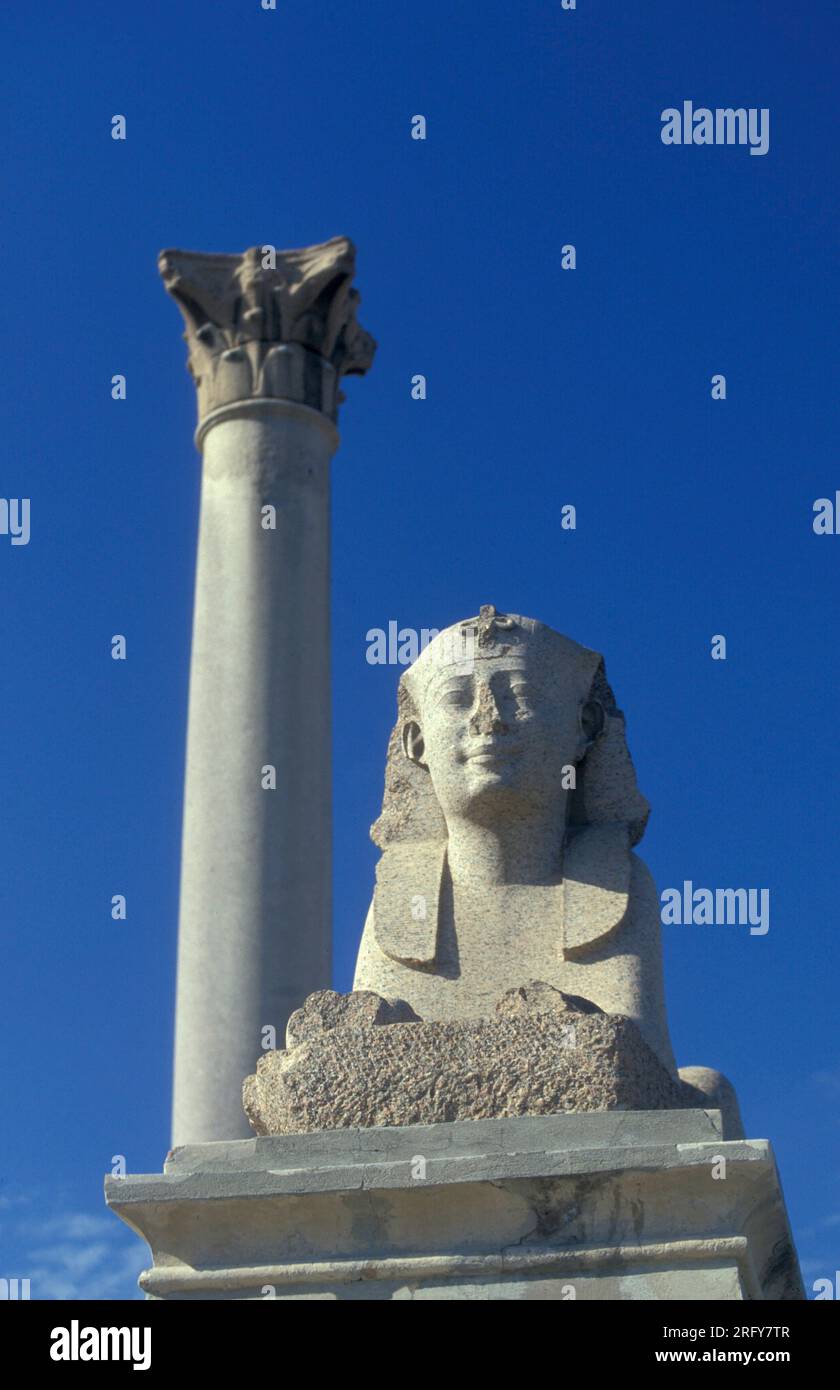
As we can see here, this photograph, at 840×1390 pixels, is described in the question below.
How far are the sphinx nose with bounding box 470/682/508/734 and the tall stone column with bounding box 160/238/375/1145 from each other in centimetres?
923

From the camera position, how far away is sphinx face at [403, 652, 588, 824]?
25.1 feet

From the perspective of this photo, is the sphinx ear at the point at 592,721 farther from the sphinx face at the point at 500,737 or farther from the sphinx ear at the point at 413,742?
the sphinx ear at the point at 413,742

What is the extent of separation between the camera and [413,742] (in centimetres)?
810

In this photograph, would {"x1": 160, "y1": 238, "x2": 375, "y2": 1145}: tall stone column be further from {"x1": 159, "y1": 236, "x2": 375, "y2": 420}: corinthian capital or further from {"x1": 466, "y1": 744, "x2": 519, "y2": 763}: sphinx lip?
{"x1": 466, "y1": 744, "x2": 519, "y2": 763}: sphinx lip

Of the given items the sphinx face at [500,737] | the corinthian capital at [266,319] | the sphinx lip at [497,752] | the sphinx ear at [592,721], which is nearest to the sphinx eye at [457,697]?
the sphinx face at [500,737]

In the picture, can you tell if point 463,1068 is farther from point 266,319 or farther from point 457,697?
point 266,319

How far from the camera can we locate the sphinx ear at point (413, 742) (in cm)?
807

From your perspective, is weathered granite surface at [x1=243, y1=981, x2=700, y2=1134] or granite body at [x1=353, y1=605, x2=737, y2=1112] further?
granite body at [x1=353, y1=605, x2=737, y2=1112]

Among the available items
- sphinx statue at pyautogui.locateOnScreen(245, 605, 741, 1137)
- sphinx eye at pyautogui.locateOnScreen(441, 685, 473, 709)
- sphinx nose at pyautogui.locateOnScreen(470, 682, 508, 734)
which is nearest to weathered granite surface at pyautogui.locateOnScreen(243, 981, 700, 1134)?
sphinx statue at pyautogui.locateOnScreen(245, 605, 741, 1137)

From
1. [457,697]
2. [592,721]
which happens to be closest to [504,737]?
[457,697]

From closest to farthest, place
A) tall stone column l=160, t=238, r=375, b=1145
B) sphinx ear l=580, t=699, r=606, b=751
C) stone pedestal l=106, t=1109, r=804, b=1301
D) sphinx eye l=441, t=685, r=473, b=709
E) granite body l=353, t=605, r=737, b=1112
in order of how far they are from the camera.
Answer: stone pedestal l=106, t=1109, r=804, b=1301 → granite body l=353, t=605, r=737, b=1112 → sphinx eye l=441, t=685, r=473, b=709 → sphinx ear l=580, t=699, r=606, b=751 → tall stone column l=160, t=238, r=375, b=1145

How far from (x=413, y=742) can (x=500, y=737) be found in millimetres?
539
